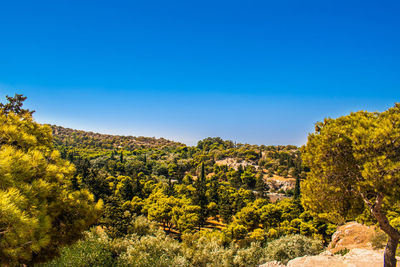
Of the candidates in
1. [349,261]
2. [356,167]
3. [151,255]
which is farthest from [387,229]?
[151,255]

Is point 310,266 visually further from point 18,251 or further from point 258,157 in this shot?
point 258,157

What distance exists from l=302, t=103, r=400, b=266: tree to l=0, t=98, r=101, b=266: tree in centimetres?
837

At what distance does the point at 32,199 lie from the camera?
180 inches

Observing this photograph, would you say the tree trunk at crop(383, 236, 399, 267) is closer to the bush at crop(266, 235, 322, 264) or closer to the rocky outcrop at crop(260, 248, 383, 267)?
the rocky outcrop at crop(260, 248, 383, 267)

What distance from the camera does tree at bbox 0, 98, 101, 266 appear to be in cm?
380

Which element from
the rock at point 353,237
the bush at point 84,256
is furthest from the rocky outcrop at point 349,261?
the bush at point 84,256

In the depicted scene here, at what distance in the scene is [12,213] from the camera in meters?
3.56

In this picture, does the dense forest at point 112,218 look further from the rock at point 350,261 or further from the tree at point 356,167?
the rock at point 350,261

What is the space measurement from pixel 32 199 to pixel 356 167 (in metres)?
9.94

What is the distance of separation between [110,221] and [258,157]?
91161 millimetres

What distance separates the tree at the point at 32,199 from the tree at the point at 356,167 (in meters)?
8.37

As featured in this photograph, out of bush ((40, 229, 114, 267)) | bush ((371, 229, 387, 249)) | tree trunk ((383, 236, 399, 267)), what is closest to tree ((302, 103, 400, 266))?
tree trunk ((383, 236, 399, 267))

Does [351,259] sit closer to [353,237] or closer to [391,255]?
[391,255]

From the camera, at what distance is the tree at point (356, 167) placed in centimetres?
645
